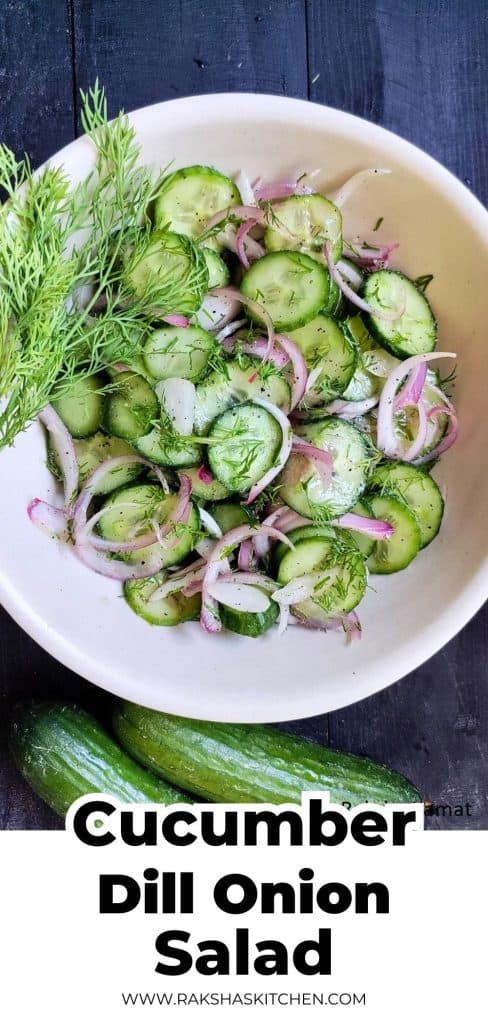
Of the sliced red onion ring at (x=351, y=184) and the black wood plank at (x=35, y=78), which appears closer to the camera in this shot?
the sliced red onion ring at (x=351, y=184)

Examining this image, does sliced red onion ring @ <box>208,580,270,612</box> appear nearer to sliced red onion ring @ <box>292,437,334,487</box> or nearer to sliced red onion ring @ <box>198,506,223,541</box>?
sliced red onion ring @ <box>198,506,223,541</box>

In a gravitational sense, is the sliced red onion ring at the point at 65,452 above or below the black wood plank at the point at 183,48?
below

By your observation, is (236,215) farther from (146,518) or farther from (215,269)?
(146,518)

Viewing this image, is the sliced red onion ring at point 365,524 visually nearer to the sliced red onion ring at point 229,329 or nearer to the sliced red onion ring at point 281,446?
the sliced red onion ring at point 281,446

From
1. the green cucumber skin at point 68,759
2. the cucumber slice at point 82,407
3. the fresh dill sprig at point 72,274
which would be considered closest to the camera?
the fresh dill sprig at point 72,274

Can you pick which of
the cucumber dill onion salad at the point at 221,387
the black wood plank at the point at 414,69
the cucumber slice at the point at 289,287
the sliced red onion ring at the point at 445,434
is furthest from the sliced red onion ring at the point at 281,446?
the black wood plank at the point at 414,69

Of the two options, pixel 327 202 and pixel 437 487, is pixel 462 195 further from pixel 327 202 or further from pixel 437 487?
pixel 437 487
